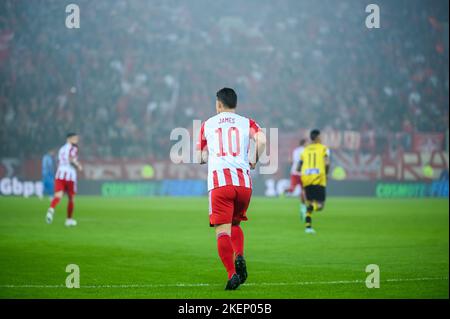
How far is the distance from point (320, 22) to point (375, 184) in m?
12.7

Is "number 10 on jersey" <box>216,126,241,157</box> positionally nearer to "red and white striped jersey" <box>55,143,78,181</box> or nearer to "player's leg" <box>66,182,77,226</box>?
"player's leg" <box>66,182,77,226</box>

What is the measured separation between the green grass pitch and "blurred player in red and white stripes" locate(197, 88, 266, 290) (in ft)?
1.91

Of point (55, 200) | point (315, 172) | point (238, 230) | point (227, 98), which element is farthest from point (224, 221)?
point (55, 200)

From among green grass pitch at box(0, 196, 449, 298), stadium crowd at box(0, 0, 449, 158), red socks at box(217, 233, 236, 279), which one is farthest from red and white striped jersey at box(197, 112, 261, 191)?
stadium crowd at box(0, 0, 449, 158)

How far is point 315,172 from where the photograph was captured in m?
19.5

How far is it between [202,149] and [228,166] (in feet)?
1.32

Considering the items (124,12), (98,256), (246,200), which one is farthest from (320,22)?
(246,200)

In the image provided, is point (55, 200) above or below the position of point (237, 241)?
above

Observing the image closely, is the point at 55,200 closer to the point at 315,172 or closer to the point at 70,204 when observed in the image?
the point at 70,204

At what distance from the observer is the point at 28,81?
42.5 metres

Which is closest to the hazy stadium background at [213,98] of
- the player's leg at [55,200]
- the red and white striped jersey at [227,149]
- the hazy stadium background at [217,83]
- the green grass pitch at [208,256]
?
the hazy stadium background at [217,83]

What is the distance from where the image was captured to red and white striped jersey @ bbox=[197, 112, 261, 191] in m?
10.0

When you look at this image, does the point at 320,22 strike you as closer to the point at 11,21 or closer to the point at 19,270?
the point at 11,21
